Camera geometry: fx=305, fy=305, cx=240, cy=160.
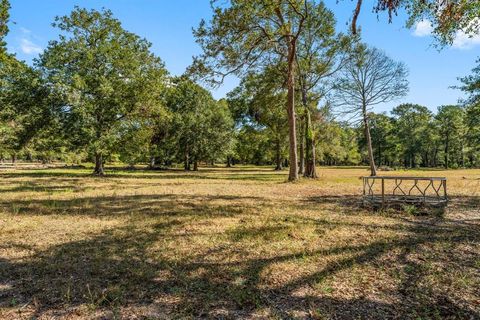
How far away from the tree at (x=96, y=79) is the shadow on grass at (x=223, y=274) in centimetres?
1820

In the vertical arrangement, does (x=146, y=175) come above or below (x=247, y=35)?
below

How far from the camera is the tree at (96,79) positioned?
22.6m

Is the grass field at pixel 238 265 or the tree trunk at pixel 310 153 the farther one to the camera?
the tree trunk at pixel 310 153

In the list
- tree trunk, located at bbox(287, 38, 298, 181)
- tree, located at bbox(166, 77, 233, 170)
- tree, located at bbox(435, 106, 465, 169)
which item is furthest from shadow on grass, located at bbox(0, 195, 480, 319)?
tree, located at bbox(435, 106, 465, 169)

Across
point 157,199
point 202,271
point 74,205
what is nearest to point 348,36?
point 157,199

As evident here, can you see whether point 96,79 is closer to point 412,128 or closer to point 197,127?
point 197,127

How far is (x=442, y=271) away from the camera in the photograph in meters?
4.56

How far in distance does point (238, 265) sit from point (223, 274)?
0.43m

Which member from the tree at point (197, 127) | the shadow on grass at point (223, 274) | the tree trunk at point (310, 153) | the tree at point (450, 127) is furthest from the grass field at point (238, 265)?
the tree at point (450, 127)

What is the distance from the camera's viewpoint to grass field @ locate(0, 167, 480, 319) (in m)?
3.49

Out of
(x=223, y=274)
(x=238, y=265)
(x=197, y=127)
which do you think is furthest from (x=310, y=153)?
(x=223, y=274)

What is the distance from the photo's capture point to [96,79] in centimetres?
2328

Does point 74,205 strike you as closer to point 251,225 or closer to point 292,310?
point 251,225

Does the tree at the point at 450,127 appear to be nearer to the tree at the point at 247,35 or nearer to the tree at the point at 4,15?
the tree at the point at 247,35
